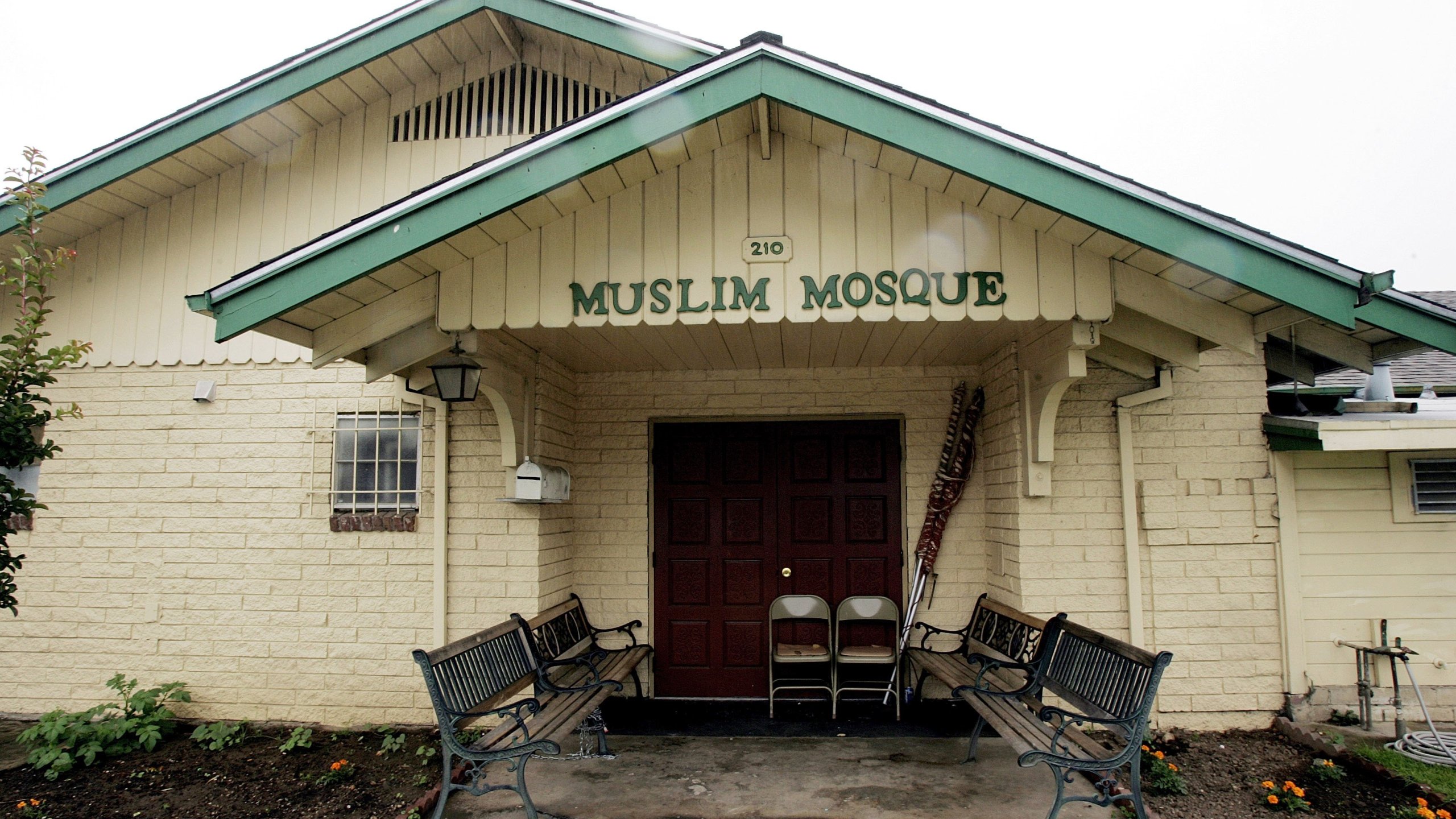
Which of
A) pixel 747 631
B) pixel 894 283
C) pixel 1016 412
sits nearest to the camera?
pixel 894 283

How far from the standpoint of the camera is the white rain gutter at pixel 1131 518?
213 inches

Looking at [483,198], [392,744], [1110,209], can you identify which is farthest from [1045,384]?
[392,744]

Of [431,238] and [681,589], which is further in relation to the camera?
[681,589]

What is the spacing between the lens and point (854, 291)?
4.22 meters

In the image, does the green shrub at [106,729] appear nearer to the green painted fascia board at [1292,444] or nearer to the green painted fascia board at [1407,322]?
the green painted fascia board at [1407,322]

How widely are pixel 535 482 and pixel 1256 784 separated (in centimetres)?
455

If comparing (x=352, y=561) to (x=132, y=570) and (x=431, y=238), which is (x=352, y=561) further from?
(x=431, y=238)

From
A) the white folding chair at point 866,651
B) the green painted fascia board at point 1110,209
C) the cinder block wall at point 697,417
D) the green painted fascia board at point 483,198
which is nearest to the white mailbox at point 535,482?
the cinder block wall at point 697,417

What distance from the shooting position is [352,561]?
577 centimetres

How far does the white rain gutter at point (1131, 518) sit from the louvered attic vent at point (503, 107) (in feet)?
14.3

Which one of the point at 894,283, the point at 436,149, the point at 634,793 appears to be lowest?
the point at 634,793

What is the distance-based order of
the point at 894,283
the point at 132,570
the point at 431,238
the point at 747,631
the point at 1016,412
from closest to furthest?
the point at 431,238, the point at 894,283, the point at 1016,412, the point at 132,570, the point at 747,631

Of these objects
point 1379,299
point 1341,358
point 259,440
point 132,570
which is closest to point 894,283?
point 1379,299

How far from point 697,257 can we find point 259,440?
12.3ft
